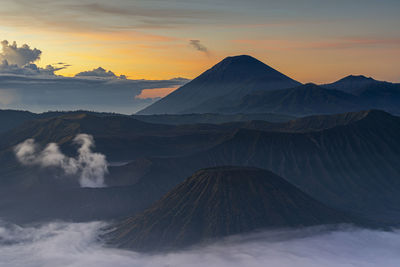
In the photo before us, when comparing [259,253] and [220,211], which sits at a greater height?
[220,211]

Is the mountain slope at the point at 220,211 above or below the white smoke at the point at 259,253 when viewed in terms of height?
above

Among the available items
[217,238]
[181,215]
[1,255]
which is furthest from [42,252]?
[217,238]

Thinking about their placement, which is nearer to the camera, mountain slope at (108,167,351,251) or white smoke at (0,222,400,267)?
white smoke at (0,222,400,267)

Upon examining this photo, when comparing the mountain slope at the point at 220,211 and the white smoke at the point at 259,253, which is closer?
the white smoke at the point at 259,253

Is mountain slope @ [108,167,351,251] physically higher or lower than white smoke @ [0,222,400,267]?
higher

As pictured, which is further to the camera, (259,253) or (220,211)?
(220,211)
